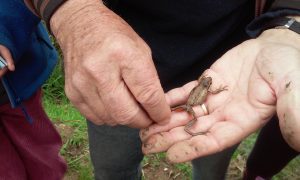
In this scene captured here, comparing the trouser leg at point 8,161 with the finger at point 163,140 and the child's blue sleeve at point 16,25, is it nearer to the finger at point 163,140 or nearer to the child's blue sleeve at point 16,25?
the child's blue sleeve at point 16,25

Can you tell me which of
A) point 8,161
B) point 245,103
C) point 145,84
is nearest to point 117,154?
point 8,161

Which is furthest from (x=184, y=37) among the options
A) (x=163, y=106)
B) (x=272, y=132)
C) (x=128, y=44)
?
(x=272, y=132)

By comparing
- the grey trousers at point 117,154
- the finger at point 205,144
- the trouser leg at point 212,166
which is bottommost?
the trouser leg at point 212,166

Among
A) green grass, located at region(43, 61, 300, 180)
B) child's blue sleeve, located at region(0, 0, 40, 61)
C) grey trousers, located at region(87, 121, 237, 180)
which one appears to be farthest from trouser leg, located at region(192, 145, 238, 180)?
child's blue sleeve, located at region(0, 0, 40, 61)

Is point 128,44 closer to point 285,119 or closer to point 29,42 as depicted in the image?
point 285,119

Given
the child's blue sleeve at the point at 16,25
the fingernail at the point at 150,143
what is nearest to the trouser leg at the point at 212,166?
the fingernail at the point at 150,143

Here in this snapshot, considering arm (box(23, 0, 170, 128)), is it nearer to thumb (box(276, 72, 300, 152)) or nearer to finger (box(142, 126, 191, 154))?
finger (box(142, 126, 191, 154))

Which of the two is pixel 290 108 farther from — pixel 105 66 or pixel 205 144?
pixel 105 66
